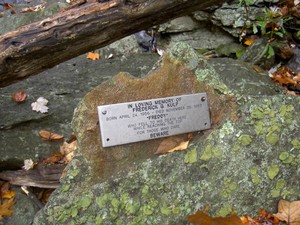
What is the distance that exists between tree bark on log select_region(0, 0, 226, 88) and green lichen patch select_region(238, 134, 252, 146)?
45.6 inches

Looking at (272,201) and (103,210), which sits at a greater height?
(103,210)

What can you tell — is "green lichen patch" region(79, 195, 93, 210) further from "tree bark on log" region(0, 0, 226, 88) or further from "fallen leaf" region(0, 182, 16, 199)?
"fallen leaf" region(0, 182, 16, 199)

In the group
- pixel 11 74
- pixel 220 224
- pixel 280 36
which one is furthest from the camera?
pixel 280 36

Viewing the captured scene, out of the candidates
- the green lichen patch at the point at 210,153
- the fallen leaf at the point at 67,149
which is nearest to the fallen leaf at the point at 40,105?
the fallen leaf at the point at 67,149

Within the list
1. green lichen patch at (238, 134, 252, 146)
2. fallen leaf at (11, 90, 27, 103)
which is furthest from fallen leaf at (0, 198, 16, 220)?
green lichen patch at (238, 134, 252, 146)

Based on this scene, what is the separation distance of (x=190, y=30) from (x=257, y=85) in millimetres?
1860

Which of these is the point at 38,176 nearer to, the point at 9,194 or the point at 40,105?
the point at 9,194

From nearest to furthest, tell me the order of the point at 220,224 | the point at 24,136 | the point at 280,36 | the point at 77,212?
the point at 220,224 → the point at 77,212 → the point at 24,136 → the point at 280,36

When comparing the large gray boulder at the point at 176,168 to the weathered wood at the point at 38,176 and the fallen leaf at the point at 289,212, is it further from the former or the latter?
the weathered wood at the point at 38,176

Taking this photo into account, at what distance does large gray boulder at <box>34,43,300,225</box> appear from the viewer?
231cm

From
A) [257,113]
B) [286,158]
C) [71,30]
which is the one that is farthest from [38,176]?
[286,158]

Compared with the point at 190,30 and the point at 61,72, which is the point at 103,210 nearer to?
the point at 61,72

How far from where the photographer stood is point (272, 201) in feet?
7.91

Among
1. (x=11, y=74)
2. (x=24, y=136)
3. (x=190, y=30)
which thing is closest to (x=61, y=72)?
(x=24, y=136)
